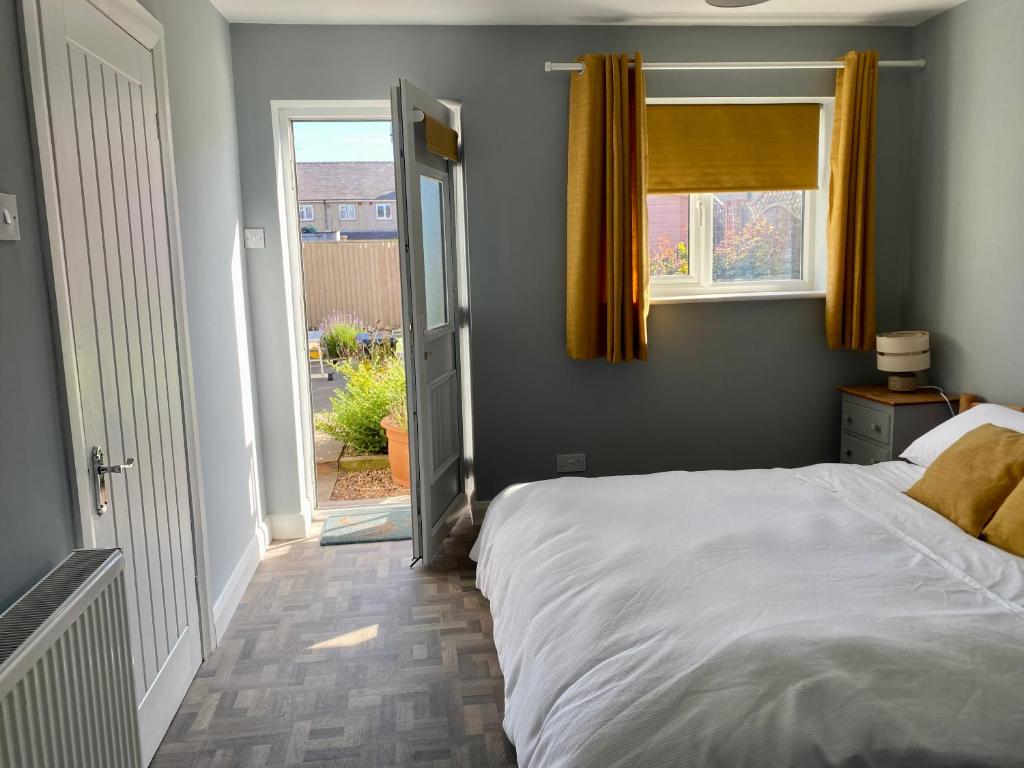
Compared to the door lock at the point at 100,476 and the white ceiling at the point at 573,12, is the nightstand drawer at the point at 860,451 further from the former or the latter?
the door lock at the point at 100,476

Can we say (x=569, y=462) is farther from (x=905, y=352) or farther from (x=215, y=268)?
(x=215, y=268)

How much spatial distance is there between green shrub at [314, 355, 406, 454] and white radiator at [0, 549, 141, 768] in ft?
12.0

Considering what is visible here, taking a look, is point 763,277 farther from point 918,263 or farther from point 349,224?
point 349,224

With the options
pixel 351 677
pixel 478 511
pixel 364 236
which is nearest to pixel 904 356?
pixel 478 511

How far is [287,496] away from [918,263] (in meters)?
3.54

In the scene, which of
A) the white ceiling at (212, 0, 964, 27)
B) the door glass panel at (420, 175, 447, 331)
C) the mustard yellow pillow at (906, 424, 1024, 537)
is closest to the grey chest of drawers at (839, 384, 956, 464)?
the mustard yellow pillow at (906, 424, 1024, 537)

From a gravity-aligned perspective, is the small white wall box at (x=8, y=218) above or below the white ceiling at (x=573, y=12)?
below

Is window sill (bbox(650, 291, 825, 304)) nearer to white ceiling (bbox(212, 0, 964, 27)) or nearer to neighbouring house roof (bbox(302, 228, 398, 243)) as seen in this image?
white ceiling (bbox(212, 0, 964, 27))

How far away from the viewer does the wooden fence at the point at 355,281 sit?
681cm

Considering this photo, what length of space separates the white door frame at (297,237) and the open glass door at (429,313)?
0.16ft

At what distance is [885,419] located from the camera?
12.8 ft

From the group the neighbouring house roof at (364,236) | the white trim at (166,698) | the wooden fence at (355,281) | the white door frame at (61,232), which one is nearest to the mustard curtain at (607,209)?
the white door frame at (61,232)

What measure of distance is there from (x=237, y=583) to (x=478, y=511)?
1.33 meters

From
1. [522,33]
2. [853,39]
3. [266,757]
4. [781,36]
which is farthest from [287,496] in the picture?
[853,39]
